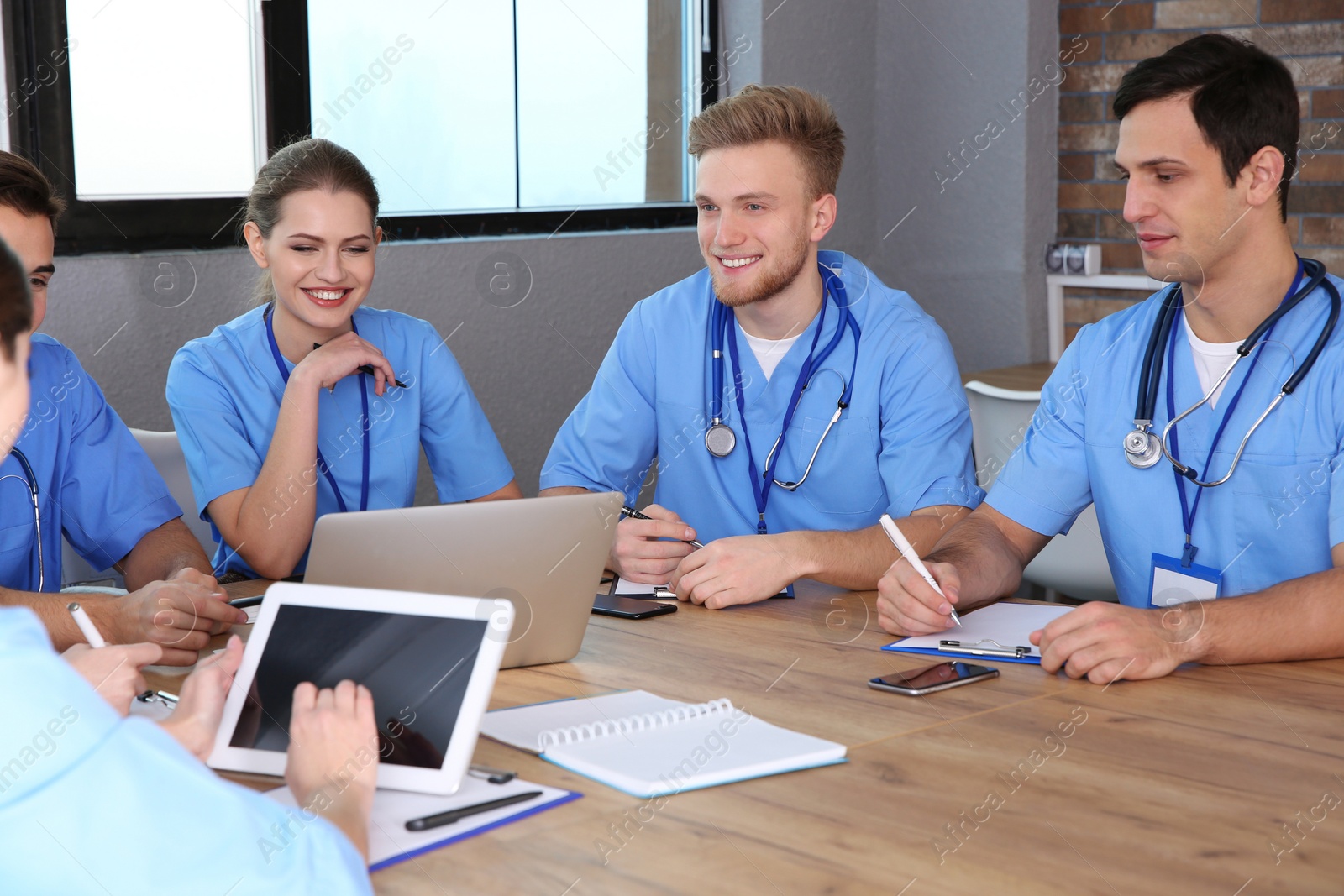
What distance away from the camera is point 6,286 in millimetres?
808

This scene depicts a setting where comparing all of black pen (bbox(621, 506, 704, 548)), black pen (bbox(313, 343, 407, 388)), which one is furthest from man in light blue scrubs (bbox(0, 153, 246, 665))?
black pen (bbox(621, 506, 704, 548))

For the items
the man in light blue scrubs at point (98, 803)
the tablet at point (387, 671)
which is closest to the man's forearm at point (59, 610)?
the tablet at point (387, 671)

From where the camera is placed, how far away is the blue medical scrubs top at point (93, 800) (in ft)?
2.44

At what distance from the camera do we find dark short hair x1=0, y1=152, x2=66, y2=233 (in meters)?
1.79

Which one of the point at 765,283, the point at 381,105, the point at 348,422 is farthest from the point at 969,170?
the point at 348,422

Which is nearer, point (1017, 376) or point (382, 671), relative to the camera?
point (382, 671)

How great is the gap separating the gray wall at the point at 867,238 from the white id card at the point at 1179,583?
2.07 metres

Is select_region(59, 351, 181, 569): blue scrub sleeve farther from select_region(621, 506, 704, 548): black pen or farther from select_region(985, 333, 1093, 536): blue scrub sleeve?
select_region(985, 333, 1093, 536): blue scrub sleeve

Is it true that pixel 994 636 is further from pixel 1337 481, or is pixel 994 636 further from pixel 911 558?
pixel 1337 481

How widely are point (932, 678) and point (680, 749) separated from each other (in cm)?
36

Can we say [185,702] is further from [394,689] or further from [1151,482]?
[1151,482]

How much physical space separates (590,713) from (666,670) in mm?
183

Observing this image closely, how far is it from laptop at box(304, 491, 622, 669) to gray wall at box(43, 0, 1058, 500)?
1.67 metres

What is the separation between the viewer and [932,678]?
1433mm
